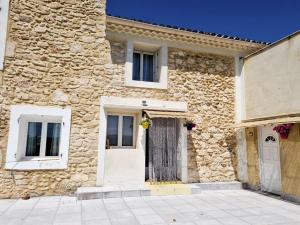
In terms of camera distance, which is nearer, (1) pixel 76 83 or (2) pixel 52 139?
(2) pixel 52 139

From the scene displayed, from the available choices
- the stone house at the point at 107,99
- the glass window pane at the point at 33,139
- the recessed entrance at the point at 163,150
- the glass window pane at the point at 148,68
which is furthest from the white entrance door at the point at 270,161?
the glass window pane at the point at 33,139

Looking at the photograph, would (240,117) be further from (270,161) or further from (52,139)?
(52,139)

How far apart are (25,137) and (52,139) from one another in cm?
104

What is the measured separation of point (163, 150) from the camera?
11445 mm

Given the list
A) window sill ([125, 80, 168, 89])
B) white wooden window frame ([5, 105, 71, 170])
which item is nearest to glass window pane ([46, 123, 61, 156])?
white wooden window frame ([5, 105, 71, 170])

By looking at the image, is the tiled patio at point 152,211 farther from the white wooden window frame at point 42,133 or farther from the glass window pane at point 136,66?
the glass window pane at point 136,66

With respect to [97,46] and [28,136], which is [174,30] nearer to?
[97,46]

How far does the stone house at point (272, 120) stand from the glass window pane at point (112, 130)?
6.06m

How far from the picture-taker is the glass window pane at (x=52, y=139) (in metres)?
10.4

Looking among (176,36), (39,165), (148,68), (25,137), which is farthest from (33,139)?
(176,36)

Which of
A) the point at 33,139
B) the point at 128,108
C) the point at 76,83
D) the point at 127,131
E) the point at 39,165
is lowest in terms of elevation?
the point at 39,165

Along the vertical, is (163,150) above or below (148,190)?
above

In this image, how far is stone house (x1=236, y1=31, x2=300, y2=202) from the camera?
9984 mm

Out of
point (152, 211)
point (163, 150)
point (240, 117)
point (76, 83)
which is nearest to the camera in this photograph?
point (152, 211)
